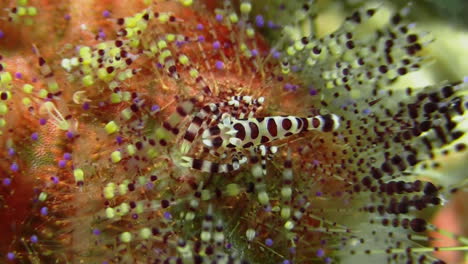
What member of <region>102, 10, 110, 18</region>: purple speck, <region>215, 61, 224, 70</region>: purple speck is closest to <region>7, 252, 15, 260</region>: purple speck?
<region>102, 10, 110, 18</region>: purple speck

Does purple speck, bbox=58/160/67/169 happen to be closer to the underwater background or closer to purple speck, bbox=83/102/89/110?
the underwater background

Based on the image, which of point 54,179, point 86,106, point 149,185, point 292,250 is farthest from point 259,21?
point 54,179

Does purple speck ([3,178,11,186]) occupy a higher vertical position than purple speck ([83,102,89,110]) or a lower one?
lower

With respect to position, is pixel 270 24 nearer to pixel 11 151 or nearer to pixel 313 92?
pixel 313 92

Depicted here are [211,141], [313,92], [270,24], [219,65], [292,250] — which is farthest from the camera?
[270,24]

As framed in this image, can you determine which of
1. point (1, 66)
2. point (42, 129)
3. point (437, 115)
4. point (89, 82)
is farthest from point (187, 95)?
point (437, 115)

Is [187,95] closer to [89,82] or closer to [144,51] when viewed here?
[144,51]

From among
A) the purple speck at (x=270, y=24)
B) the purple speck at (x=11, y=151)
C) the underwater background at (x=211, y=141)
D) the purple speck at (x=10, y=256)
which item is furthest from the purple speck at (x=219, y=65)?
the purple speck at (x=10, y=256)
